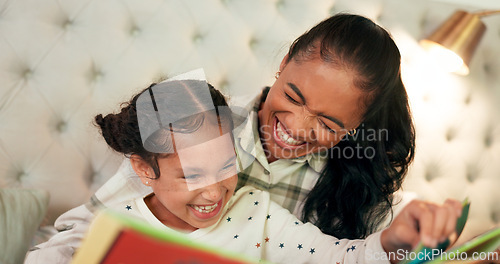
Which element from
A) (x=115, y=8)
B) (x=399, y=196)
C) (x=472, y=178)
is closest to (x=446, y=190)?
(x=472, y=178)

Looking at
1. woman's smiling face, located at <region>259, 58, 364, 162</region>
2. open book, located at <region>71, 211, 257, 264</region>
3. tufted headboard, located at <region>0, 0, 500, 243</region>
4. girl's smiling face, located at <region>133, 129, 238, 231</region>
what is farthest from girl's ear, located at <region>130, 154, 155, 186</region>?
open book, located at <region>71, 211, 257, 264</region>

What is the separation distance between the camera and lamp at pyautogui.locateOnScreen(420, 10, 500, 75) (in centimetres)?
106

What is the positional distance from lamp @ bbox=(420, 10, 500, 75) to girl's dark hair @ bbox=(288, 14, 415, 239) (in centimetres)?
29

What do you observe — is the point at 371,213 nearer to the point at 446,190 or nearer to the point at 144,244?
the point at 446,190

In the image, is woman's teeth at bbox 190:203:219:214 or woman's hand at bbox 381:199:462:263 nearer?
woman's hand at bbox 381:199:462:263

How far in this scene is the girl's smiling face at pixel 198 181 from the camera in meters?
0.66

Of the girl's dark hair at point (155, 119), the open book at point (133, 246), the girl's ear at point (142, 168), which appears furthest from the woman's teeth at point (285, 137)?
the open book at point (133, 246)

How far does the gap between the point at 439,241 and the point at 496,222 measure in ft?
2.76

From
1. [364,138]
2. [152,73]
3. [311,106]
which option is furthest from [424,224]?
[152,73]

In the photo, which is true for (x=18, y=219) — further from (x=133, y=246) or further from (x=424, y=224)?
(x=424, y=224)

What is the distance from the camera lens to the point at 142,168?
727 mm

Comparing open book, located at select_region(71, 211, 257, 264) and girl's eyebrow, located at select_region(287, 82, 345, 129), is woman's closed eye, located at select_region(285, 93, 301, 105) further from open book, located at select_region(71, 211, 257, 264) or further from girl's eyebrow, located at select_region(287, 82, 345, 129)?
open book, located at select_region(71, 211, 257, 264)

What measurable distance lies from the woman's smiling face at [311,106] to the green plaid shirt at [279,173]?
0.17 ft

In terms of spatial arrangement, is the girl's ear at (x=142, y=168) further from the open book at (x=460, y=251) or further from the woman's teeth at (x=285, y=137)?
the open book at (x=460, y=251)
